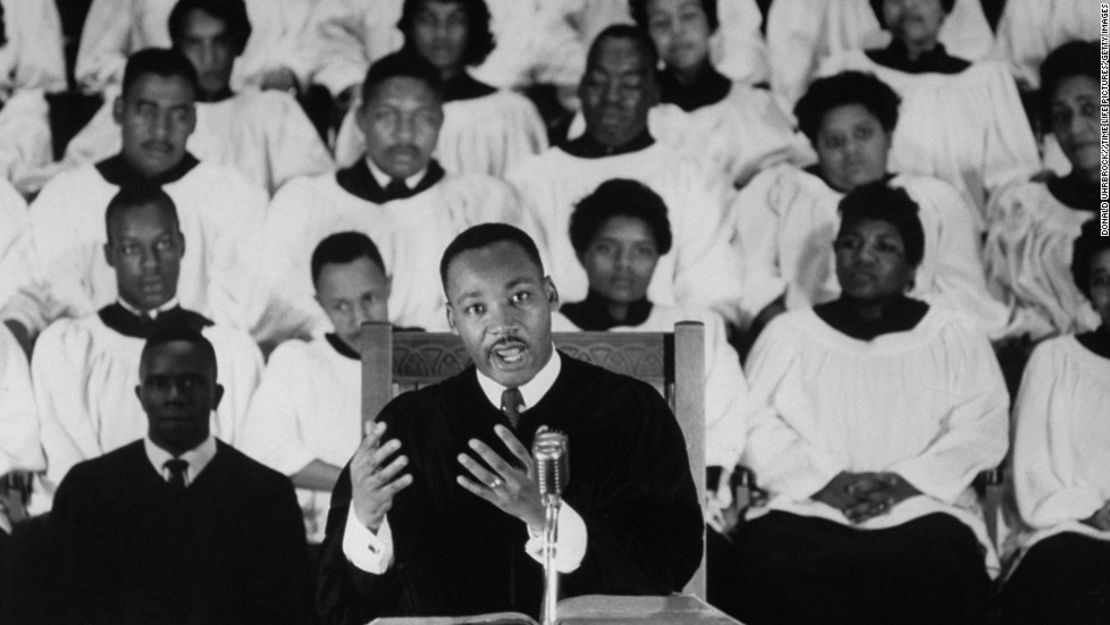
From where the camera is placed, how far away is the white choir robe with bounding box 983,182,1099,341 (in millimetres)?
4398

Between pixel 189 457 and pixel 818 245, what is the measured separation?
2.19 m

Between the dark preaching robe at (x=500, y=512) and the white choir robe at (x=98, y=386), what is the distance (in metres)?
1.24

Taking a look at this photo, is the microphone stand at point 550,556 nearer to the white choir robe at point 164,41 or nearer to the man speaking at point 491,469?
the man speaking at point 491,469

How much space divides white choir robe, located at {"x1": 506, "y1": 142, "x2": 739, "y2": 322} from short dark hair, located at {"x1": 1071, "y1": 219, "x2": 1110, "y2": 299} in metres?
1.11

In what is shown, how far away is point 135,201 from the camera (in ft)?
14.9

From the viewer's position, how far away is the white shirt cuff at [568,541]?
9.55ft

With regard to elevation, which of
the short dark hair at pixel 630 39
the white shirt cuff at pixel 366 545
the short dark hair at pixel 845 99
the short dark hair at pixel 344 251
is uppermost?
the short dark hair at pixel 630 39

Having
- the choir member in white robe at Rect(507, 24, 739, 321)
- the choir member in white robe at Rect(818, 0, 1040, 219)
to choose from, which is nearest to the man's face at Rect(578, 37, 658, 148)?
the choir member in white robe at Rect(507, 24, 739, 321)

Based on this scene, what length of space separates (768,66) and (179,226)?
6.75 ft

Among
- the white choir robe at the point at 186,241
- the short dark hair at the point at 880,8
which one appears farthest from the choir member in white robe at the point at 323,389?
the short dark hair at the point at 880,8

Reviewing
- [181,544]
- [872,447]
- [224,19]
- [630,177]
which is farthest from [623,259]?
[181,544]

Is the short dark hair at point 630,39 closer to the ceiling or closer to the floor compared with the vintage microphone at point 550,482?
closer to the ceiling

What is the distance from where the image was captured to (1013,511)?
14.2 ft

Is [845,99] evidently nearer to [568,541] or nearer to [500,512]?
[500,512]
